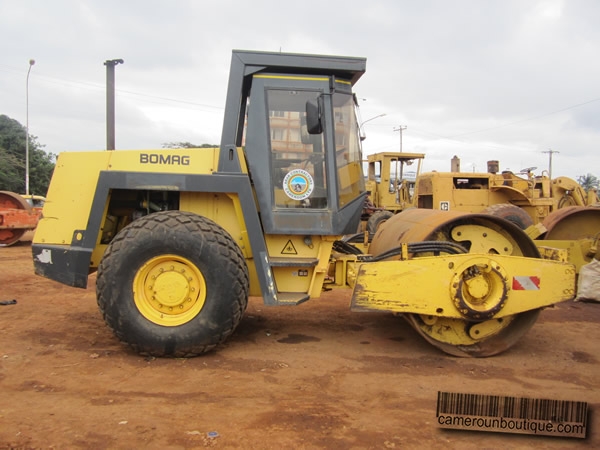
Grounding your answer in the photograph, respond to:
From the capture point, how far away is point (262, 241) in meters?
4.57

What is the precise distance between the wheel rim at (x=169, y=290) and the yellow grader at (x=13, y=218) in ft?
34.9

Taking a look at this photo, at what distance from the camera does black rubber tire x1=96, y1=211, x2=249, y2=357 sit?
4324 millimetres

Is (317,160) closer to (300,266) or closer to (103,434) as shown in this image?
(300,266)

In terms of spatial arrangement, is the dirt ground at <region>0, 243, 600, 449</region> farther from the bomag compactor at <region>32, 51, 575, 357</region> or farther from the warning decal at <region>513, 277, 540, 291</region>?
the warning decal at <region>513, 277, 540, 291</region>

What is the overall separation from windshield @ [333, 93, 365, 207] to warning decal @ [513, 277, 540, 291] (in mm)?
1674

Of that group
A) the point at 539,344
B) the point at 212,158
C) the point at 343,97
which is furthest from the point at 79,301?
the point at 539,344

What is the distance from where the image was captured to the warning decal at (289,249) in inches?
191

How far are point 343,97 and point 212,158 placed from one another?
53.7 inches

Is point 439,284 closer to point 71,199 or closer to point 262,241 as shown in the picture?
point 262,241

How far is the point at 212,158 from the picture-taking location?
470 cm

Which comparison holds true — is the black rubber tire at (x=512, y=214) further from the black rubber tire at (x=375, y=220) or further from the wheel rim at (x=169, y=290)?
the wheel rim at (x=169, y=290)

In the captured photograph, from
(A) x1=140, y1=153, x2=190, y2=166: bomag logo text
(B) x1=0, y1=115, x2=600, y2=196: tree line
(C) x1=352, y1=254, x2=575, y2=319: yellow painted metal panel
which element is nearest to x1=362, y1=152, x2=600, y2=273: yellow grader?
(C) x1=352, y1=254, x2=575, y2=319: yellow painted metal panel

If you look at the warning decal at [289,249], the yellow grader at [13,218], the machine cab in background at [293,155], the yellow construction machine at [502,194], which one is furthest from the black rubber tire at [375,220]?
the machine cab in background at [293,155]

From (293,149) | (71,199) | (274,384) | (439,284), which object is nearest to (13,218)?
(71,199)
